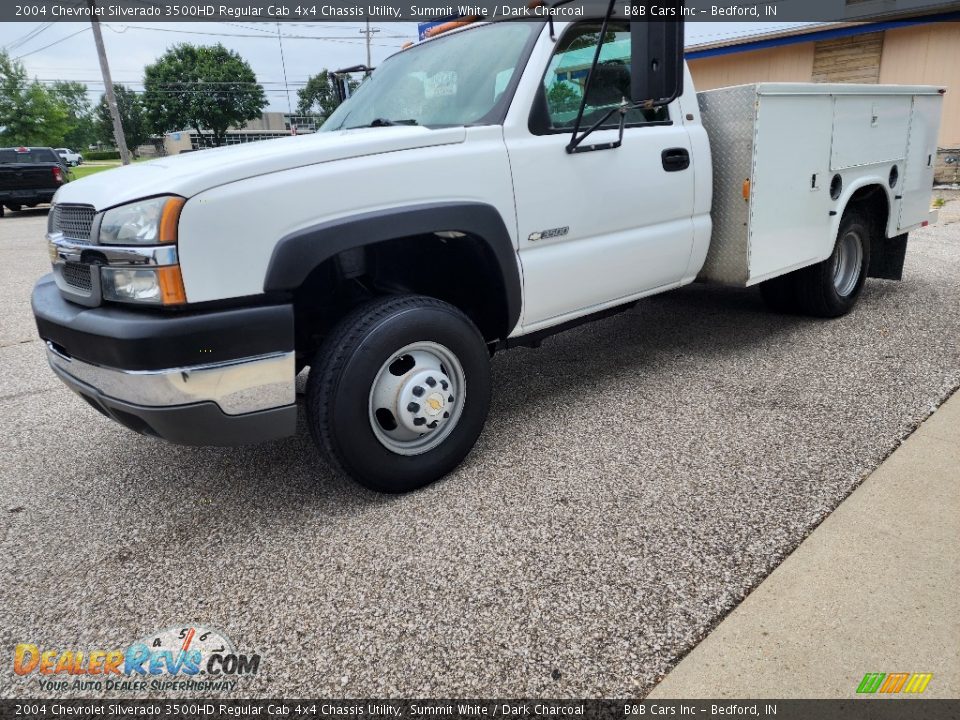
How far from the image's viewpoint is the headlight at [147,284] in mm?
2271

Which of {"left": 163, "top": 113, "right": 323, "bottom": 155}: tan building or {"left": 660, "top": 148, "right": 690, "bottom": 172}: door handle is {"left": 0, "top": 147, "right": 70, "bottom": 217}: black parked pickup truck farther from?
{"left": 163, "top": 113, "right": 323, "bottom": 155}: tan building

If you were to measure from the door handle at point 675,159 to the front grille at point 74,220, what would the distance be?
2682 millimetres

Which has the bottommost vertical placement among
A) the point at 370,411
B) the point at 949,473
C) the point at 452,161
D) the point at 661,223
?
the point at 949,473

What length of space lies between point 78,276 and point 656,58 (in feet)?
8.01

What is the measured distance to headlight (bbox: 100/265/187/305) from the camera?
2271mm

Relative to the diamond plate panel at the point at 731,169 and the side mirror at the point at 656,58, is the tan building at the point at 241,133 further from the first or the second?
the side mirror at the point at 656,58

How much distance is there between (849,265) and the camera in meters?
5.21

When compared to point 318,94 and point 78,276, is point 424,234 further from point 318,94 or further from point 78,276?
point 318,94

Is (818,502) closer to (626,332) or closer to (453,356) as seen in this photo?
(453,356)

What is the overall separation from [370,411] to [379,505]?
0.42 m

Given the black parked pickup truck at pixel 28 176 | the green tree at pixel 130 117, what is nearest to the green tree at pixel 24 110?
the green tree at pixel 130 117

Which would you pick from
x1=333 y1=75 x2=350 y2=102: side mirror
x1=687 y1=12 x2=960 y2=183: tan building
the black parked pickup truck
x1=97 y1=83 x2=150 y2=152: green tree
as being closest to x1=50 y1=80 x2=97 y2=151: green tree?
x1=97 y1=83 x2=150 y2=152: green tree

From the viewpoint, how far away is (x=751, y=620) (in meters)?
2.10

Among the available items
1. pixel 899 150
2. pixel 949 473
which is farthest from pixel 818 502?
pixel 899 150
